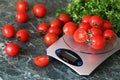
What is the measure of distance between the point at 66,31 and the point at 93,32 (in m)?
0.13

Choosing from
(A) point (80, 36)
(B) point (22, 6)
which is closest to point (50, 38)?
→ (A) point (80, 36)

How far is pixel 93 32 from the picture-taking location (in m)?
0.95

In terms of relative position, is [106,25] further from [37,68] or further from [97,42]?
[37,68]

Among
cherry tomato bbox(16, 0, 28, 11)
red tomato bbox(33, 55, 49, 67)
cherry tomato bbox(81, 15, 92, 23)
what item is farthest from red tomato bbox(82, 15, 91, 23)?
cherry tomato bbox(16, 0, 28, 11)

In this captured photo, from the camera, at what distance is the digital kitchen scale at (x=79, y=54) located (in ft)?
3.14

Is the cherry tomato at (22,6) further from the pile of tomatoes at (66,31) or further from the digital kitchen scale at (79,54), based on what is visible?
the digital kitchen scale at (79,54)

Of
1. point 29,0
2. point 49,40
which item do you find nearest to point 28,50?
point 49,40

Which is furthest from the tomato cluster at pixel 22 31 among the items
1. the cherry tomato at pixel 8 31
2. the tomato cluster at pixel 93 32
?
the tomato cluster at pixel 93 32

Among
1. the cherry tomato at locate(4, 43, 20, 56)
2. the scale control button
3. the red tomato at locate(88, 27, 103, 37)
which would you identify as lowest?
the scale control button

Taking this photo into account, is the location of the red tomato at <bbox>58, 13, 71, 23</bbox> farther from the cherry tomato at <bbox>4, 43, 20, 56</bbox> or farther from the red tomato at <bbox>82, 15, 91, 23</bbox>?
the cherry tomato at <bbox>4, 43, 20, 56</bbox>

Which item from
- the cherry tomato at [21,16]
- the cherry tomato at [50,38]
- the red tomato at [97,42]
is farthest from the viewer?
the cherry tomato at [21,16]

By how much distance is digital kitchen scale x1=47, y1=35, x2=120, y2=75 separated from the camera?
956mm

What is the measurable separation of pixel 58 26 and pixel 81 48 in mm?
185

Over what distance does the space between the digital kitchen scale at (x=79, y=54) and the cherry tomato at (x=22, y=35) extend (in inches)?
5.0
